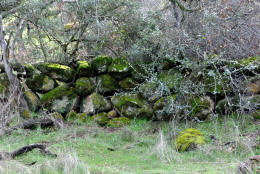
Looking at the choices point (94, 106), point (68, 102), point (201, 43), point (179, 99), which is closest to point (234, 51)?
point (201, 43)

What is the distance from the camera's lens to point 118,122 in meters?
7.86

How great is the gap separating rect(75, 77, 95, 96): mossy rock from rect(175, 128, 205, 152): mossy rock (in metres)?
3.57

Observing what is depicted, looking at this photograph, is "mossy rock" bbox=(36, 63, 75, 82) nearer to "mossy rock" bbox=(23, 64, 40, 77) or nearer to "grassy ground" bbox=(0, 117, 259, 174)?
"mossy rock" bbox=(23, 64, 40, 77)

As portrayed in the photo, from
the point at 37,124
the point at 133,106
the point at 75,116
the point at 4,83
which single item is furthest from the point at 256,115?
the point at 4,83

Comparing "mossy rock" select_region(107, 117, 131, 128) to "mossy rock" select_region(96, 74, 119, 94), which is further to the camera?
"mossy rock" select_region(96, 74, 119, 94)

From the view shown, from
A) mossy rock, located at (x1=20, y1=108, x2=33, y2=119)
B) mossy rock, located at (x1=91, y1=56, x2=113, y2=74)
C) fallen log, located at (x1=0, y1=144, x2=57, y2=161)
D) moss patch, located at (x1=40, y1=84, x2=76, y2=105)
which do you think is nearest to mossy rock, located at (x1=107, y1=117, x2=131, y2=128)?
moss patch, located at (x1=40, y1=84, x2=76, y2=105)

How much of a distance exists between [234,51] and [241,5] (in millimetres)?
1266

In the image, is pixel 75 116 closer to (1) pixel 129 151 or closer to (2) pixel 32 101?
(2) pixel 32 101

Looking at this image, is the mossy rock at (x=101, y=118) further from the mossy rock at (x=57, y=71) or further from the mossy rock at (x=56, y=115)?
the mossy rock at (x=57, y=71)

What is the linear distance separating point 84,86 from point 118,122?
1.62 meters

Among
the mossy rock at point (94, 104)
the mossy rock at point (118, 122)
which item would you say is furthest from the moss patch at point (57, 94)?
the mossy rock at point (118, 122)

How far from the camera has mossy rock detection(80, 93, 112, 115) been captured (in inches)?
334

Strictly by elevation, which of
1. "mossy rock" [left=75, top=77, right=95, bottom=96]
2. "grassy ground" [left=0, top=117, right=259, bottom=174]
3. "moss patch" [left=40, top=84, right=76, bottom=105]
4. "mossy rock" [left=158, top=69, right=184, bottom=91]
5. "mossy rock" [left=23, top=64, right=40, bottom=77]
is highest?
"mossy rock" [left=23, top=64, right=40, bottom=77]

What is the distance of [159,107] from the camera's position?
7918 mm
